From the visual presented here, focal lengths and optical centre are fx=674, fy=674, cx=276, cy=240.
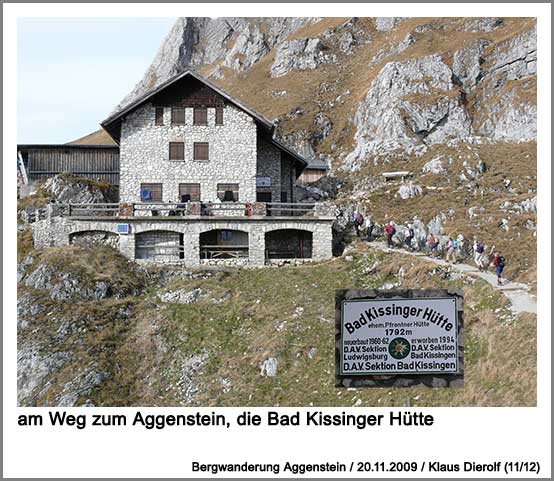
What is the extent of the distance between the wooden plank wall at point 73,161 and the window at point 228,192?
1154 cm

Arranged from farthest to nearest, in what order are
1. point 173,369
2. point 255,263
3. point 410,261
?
point 255,263 < point 410,261 < point 173,369

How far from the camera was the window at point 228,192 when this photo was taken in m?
37.0

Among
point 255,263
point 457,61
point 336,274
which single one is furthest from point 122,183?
point 457,61

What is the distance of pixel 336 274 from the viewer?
31.1 meters

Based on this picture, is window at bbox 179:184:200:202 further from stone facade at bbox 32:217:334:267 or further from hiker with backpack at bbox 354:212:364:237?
hiker with backpack at bbox 354:212:364:237

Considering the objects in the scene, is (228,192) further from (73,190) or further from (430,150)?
(430,150)

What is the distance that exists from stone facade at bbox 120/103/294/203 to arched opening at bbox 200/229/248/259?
3.05m

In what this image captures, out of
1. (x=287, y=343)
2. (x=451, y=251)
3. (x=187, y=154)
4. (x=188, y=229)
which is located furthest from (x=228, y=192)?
(x=287, y=343)

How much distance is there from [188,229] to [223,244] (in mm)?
2159

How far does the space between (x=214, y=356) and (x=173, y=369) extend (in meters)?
1.63

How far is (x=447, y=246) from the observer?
99.8 feet

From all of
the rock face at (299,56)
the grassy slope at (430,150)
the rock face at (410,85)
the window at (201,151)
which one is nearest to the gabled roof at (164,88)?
the window at (201,151)

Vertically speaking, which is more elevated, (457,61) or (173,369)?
(457,61)

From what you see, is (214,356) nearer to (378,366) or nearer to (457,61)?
(378,366)
